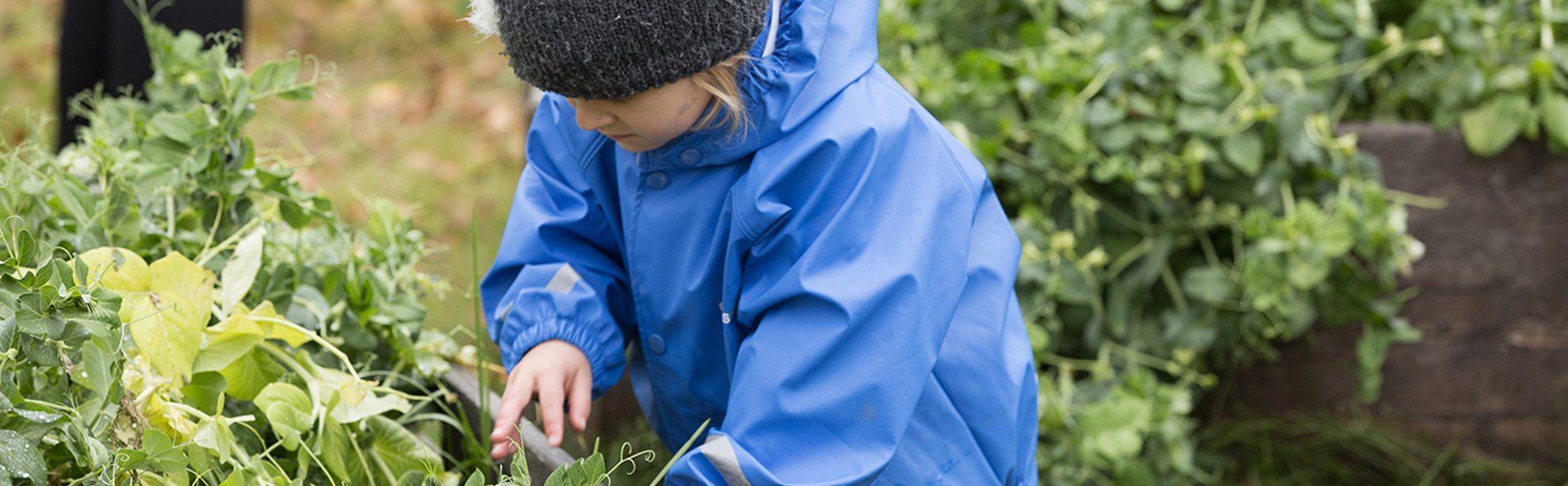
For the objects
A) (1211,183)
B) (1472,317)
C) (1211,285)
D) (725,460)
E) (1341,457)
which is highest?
(725,460)

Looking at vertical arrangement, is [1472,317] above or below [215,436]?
below

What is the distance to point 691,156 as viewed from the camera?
3.35 feet

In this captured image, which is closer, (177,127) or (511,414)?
(511,414)

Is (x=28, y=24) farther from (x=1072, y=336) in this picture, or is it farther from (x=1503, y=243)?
(x=1503, y=243)

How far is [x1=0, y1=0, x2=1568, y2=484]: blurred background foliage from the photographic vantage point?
1849 millimetres

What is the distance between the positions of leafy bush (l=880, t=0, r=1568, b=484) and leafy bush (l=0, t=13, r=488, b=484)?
105cm

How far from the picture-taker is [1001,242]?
1.14 m

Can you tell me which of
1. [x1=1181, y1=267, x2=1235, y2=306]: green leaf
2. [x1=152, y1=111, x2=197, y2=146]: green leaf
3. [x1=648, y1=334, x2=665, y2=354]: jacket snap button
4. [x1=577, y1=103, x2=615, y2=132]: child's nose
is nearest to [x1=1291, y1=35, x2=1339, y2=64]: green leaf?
[x1=1181, y1=267, x2=1235, y2=306]: green leaf

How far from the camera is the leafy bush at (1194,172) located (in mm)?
1843

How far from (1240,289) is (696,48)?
1.34 m

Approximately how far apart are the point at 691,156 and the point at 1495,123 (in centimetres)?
160

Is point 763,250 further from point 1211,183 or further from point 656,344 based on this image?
point 1211,183

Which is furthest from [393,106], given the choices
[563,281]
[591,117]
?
[591,117]

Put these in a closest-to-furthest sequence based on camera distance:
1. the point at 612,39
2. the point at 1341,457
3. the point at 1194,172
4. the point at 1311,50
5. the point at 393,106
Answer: the point at 612,39
the point at 1194,172
the point at 1311,50
the point at 1341,457
the point at 393,106
